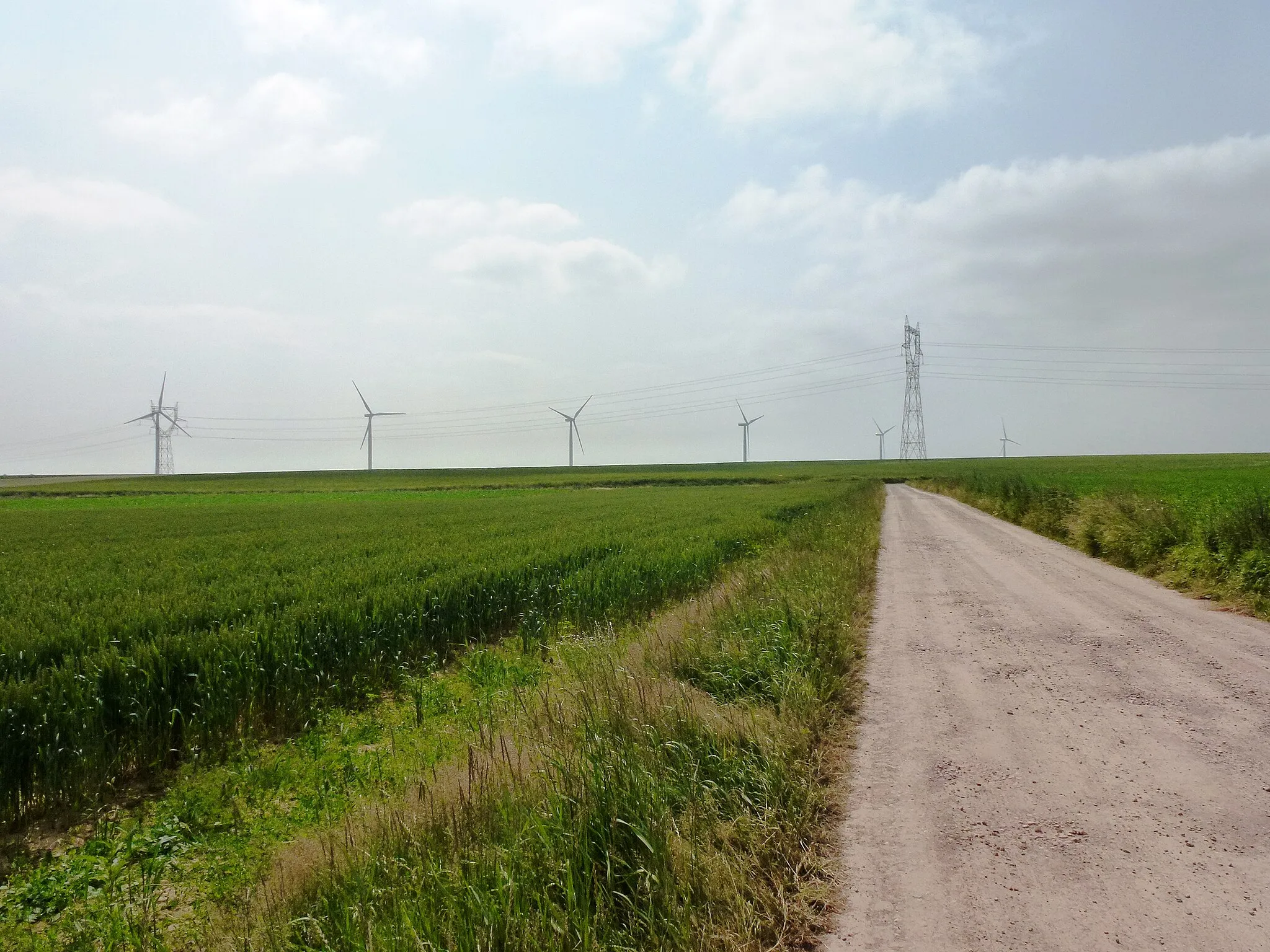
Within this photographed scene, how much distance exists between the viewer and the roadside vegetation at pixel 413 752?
12.8 feet

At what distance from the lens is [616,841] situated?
4.11 m

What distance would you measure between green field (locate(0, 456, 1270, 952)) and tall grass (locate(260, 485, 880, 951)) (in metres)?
0.02

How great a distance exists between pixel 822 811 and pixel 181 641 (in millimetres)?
7463

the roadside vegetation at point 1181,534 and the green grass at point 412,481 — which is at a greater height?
the green grass at point 412,481

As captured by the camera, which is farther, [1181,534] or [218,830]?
[1181,534]

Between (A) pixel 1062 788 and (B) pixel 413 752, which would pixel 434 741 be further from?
(A) pixel 1062 788

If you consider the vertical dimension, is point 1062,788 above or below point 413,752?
above

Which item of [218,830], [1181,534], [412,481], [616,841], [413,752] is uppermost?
[412,481]

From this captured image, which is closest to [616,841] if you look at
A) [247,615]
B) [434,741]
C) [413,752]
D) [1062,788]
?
[1062,788]

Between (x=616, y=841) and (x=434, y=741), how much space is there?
155 inches

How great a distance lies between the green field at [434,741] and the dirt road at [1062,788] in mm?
541

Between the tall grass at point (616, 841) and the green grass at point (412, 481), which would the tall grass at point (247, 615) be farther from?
the green grass at point (412, 481)

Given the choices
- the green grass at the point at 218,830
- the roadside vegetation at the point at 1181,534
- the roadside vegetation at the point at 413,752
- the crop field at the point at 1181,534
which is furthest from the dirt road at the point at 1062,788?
the green grass at the point at 218,830

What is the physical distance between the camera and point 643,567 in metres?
15.7
